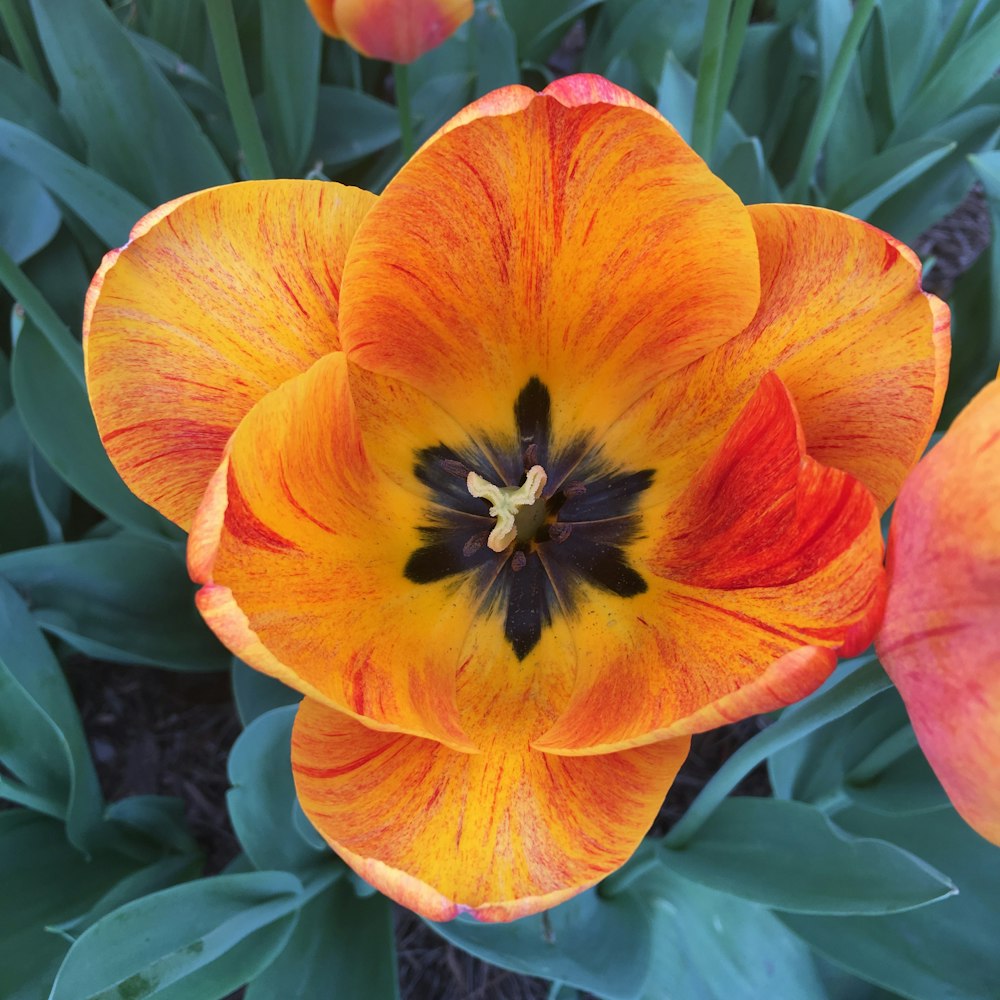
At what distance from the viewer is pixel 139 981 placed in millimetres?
621

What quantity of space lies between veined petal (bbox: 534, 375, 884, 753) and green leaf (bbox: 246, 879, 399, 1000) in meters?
0.33

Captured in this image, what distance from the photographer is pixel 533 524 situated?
72 cm

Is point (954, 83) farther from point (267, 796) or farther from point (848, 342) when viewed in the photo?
point (267, 796)

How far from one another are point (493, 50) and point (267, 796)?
765 millimetres

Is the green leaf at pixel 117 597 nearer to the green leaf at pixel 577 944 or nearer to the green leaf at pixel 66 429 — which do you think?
the green leaf at pixel 66 429

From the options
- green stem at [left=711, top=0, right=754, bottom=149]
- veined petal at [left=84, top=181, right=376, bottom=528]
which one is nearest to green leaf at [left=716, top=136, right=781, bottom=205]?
green stem at [left=711, top=0, right=754, bottom=149]

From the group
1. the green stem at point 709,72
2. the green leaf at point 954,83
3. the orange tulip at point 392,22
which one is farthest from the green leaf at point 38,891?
the green leaf at point 954,83

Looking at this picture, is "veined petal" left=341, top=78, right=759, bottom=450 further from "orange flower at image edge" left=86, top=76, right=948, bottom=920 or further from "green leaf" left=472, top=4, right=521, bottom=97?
"green leaf" left=472, top=4, right=521, bottom=97

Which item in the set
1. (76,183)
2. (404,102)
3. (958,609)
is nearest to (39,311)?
(76,183)

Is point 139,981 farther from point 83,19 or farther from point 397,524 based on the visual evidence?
point 83,19

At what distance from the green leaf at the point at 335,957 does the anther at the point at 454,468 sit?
0.38m

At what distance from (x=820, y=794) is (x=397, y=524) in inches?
19.1

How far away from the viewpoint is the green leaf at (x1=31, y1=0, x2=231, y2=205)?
0.90 meters

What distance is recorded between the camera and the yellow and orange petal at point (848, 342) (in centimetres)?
54
